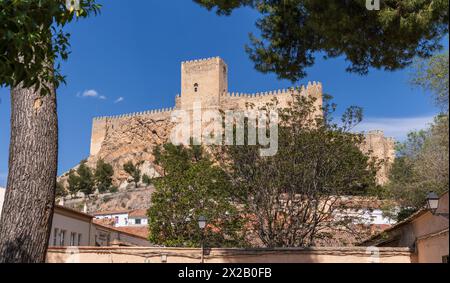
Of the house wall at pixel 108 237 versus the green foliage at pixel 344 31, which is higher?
the green foliage at pixel 344 31

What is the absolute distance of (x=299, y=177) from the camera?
19891mm

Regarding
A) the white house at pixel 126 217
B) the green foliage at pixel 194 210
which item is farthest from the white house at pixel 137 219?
the green foliage at pixel 194 210

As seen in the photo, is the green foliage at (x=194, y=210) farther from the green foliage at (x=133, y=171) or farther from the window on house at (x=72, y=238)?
the green foliage at (x=133, y=171)

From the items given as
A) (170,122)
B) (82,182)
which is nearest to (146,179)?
(82,182)

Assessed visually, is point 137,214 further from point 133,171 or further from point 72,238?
point 72,238

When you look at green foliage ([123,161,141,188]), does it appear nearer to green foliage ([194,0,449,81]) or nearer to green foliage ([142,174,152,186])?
green foliage ([142,174,152,186])

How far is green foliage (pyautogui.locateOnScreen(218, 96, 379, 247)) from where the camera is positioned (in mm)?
19547

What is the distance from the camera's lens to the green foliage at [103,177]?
62969 millimetres

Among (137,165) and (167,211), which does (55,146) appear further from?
(137,165)

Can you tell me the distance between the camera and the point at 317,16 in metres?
7.02

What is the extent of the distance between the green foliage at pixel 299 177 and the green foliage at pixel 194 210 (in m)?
1.10

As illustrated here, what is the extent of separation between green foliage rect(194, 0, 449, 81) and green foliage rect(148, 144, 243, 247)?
13.2 metres

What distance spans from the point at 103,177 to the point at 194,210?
42444 millimetres
